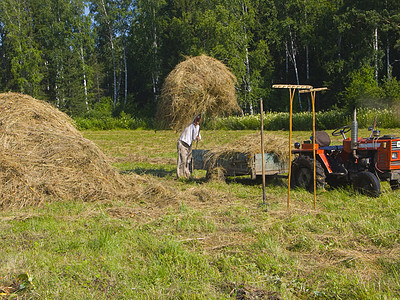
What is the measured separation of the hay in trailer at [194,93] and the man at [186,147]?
0.24m

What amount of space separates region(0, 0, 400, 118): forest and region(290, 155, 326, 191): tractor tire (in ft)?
95.0

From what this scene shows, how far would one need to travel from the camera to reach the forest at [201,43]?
130 feet

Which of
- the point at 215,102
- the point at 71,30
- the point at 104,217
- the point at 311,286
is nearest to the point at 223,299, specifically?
the point at 311,286

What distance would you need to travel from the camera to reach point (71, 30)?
163ft

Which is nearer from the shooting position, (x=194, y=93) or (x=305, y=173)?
(x=305, y=173)

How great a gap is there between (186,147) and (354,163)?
4382 millimetres

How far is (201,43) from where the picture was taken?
44969 mm

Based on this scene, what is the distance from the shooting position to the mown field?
3988mm

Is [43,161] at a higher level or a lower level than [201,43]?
lower

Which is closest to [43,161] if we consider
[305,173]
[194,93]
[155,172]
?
[194,93]

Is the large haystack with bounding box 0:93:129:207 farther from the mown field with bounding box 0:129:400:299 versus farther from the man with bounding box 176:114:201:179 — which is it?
the man with bounding box 176:114:201:179

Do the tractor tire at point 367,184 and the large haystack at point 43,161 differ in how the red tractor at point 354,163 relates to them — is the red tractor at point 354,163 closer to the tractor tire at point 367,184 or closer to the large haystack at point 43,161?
the tractor tire at point 367,184

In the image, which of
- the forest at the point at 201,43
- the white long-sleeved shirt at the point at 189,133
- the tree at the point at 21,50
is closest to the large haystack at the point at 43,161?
the white long-sleeved shirt at the point at 189,133

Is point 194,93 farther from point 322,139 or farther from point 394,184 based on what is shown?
point 394,184
